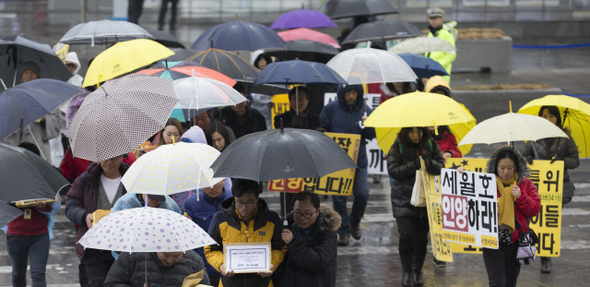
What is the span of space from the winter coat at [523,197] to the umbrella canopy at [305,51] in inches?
221

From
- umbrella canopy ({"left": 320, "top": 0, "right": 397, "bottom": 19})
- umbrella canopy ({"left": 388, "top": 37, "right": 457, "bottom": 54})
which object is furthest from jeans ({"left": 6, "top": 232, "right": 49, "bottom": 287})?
umbrella canopy ({"left": 320, "top": 0, "right": 397, "bottom": 19})

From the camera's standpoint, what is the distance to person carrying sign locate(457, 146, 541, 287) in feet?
23.8

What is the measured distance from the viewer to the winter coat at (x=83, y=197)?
6883 mm

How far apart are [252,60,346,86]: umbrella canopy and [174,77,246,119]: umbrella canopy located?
1036 mm

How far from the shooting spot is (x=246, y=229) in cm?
602

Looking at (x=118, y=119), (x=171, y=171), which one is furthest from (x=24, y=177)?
(x=118, y=119)

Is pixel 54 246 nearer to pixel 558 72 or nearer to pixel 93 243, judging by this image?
pixel 93 243

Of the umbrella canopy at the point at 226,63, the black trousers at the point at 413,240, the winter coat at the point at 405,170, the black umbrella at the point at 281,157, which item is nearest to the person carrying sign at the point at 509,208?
the winter coat at the point at 405,170

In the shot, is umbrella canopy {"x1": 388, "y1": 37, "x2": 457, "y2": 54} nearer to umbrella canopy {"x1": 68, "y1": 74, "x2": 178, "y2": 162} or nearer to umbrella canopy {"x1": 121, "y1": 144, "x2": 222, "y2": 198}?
umbrella canopy {"x1": 68, "y1": 74, "x2": 178, "y2": 162}

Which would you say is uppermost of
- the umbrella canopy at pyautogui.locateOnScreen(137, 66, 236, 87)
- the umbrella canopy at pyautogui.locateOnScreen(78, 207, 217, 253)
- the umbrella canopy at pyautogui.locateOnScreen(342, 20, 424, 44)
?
the umbrella canopy at pyautogui.locateOnScreen(342, 20, 424, 44)

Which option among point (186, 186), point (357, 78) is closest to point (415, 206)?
point (357, 78)

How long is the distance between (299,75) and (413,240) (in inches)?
98.0

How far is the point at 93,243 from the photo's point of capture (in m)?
4.86

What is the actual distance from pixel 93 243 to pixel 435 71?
27.4 feet
